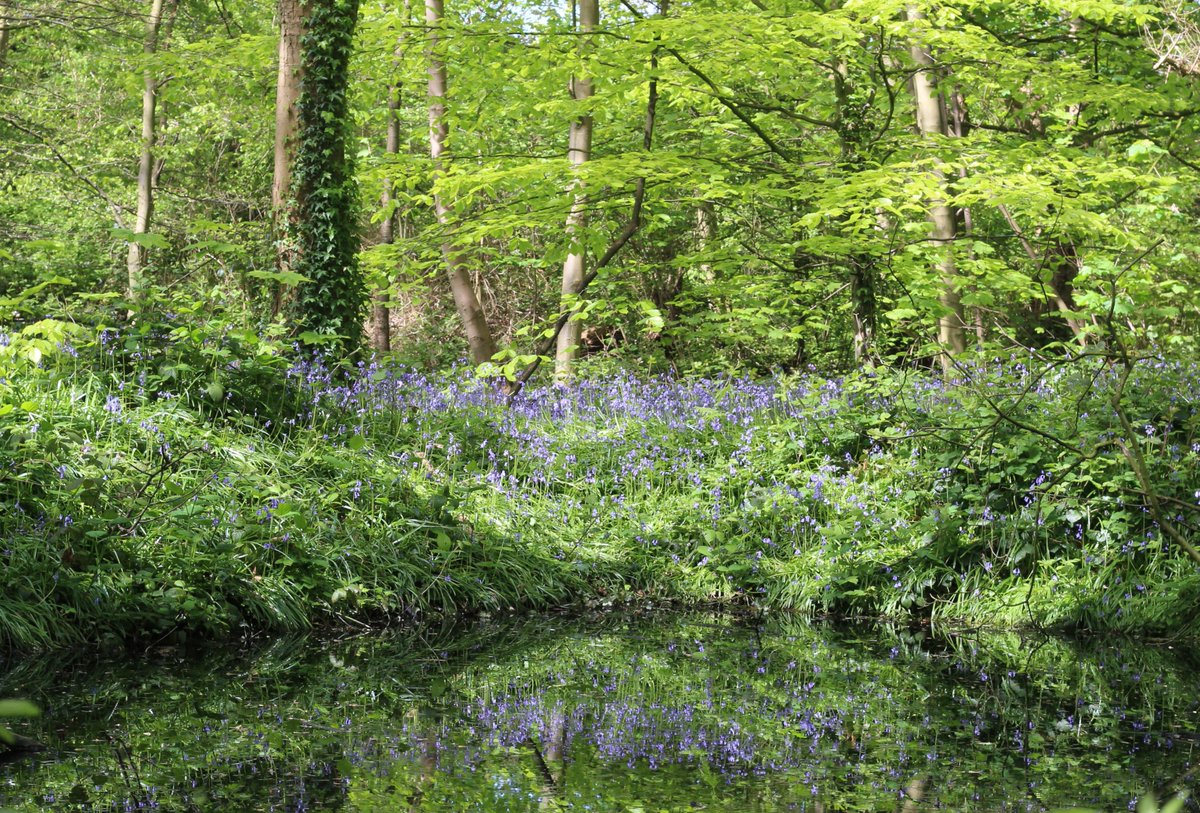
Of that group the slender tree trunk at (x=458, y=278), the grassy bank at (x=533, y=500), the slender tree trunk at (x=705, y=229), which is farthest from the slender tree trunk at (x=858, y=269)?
the slender tree trunk at (x=705, y=229)

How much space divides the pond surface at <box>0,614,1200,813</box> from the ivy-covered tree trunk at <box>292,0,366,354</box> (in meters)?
3.61

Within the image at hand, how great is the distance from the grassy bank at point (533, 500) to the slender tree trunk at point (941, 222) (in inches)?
50.3

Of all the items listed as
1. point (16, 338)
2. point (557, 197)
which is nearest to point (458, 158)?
point (557, 197)

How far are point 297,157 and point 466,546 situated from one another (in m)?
Answer: 3.84

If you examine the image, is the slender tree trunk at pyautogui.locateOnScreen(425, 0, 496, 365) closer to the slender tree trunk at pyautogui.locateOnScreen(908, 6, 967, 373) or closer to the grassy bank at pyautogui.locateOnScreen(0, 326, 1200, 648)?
the grassy bank at pyautogui.locateOnScreen(0, 326, 1200, 648)

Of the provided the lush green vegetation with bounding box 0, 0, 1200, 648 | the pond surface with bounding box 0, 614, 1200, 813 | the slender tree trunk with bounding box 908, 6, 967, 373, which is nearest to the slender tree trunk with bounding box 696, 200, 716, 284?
the lush green vegetation with bounding box 0, 0, 1200, 648

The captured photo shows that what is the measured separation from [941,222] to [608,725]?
6.67m

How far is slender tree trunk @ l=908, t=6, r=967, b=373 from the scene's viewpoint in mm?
8969

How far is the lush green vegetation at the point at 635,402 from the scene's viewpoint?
5.71m

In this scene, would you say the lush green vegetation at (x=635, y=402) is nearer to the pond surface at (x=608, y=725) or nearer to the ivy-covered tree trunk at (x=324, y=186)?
the ivy-covered tree trunk at (x=324, y=186)

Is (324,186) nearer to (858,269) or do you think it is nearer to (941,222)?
(858,269)

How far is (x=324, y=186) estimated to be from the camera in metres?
8.57

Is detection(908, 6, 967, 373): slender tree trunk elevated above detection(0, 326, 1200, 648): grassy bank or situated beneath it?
elevated above

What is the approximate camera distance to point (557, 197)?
9.49m
